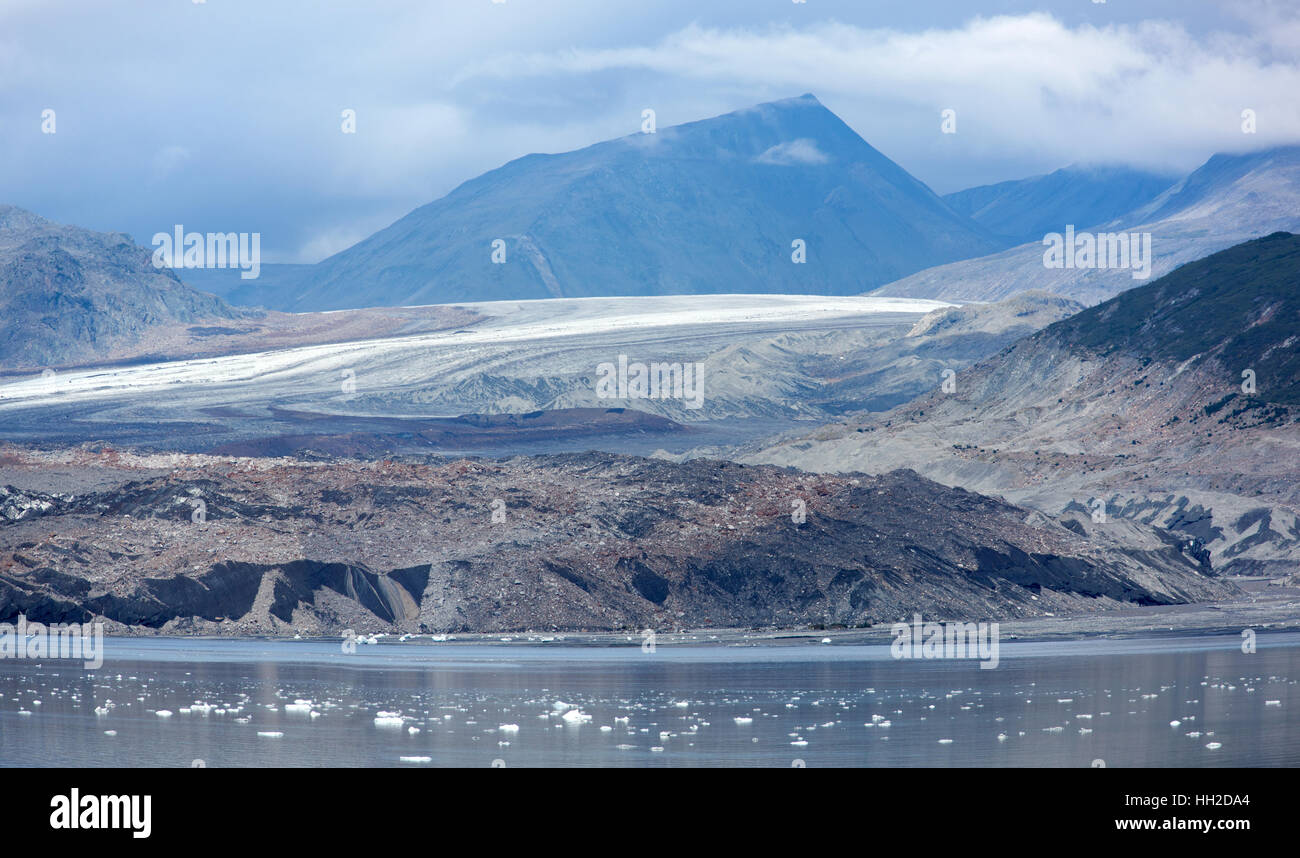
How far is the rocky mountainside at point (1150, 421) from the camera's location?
69.5 m

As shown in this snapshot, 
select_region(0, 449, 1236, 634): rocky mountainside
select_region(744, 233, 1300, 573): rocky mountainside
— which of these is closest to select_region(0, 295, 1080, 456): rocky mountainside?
select_region(744, 233, 1300, 573): rocky mountainside

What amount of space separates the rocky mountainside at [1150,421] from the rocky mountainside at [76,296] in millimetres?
96453

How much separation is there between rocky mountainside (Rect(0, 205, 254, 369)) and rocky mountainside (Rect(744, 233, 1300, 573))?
9645cm

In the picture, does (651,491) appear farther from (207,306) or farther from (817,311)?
(207,306)

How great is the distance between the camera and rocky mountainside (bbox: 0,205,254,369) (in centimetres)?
15962

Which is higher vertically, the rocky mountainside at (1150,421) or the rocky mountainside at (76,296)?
the rocky mountainside at (76,296)

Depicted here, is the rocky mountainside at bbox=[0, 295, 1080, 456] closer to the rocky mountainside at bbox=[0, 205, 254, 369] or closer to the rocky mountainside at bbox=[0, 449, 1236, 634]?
the rocky mountainside at bbox=[0, 205, 254, 369]

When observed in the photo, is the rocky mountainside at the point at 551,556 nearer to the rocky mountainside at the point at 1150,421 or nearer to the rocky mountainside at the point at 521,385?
the rocky mountainside at the point at 1150,421

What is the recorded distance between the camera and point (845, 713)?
2553 centimetres

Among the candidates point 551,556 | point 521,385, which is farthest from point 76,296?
point 551,556

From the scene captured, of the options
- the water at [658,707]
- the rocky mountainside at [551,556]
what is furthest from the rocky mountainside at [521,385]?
the water at [658,707]

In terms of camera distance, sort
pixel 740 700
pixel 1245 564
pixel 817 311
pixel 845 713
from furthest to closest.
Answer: pixel 817 311 < pixel 1245 564 < pixel 740 700 < pixel 845 713
